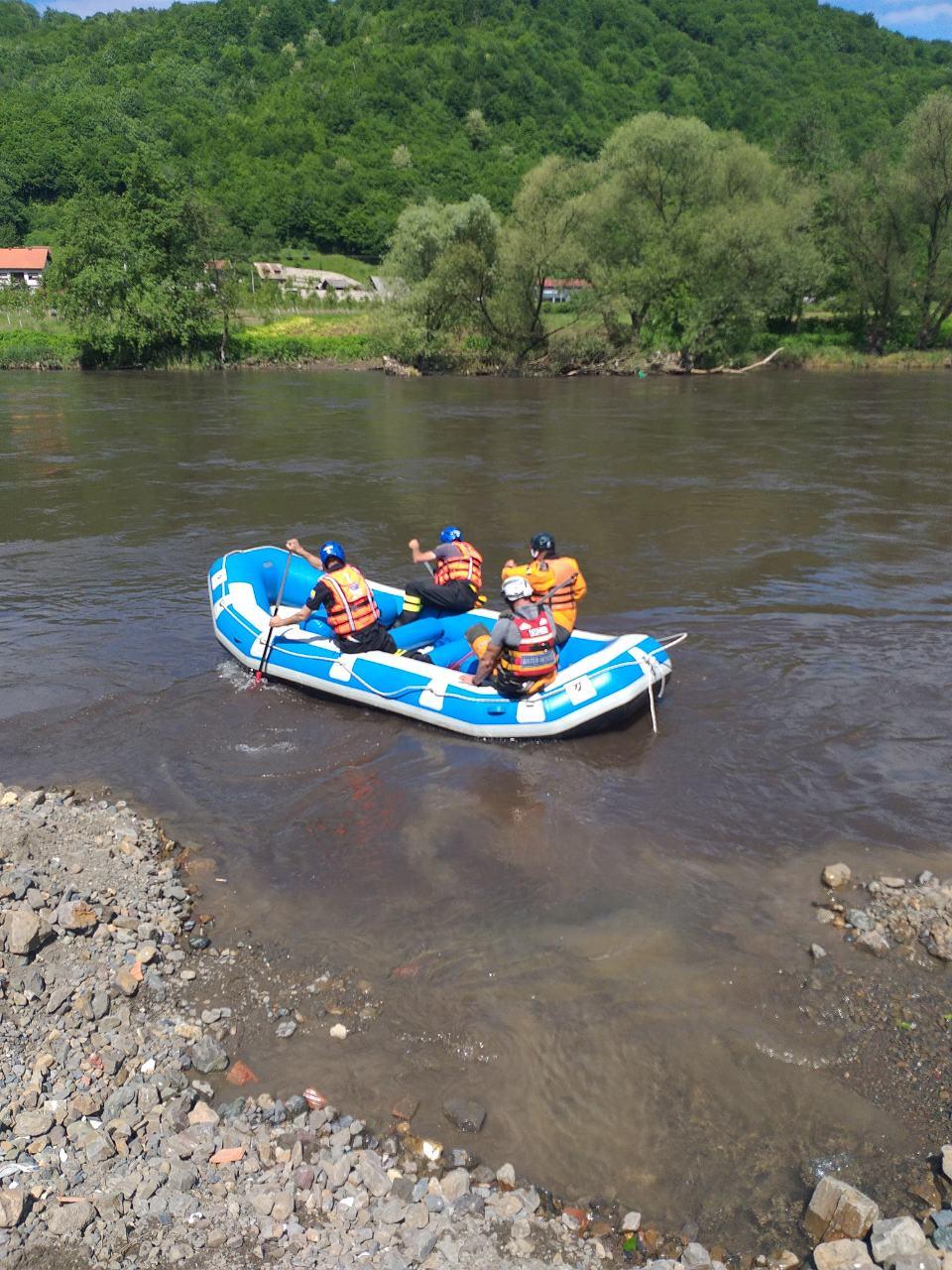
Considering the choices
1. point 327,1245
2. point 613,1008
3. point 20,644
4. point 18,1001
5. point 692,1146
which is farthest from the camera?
point 20,644

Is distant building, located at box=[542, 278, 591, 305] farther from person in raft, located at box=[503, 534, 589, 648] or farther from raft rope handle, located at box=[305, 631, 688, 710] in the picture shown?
A: raft rope handle, located at box=[305, 631, 688, 710]

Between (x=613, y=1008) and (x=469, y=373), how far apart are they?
39168 mm

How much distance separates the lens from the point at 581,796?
680 cm

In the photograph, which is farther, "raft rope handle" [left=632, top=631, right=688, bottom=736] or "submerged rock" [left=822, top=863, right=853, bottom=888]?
"raft rope handle" [left=632, top=631, right=688, bottom=736]

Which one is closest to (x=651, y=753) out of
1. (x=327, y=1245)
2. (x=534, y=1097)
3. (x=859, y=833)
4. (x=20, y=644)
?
(x=859, y=833)

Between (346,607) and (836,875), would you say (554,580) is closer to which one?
(346,607)

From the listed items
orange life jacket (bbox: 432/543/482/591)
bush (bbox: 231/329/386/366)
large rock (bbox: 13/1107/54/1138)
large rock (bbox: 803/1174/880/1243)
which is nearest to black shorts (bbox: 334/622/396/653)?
orange life jacket (bbox: 432/543/482/591)

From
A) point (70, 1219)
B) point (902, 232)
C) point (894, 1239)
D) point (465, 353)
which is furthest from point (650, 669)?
point (902, 232)

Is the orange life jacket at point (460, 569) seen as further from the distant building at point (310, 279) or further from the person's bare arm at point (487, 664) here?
the distant building at point (310, 279)

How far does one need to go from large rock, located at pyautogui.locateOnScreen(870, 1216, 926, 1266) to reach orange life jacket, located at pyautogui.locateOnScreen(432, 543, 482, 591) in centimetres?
641

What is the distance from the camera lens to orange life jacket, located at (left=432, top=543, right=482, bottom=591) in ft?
29.3

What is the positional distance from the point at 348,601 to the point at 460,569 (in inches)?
48.0

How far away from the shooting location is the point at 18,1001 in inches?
169

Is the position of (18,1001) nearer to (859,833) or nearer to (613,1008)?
(613,1008)
